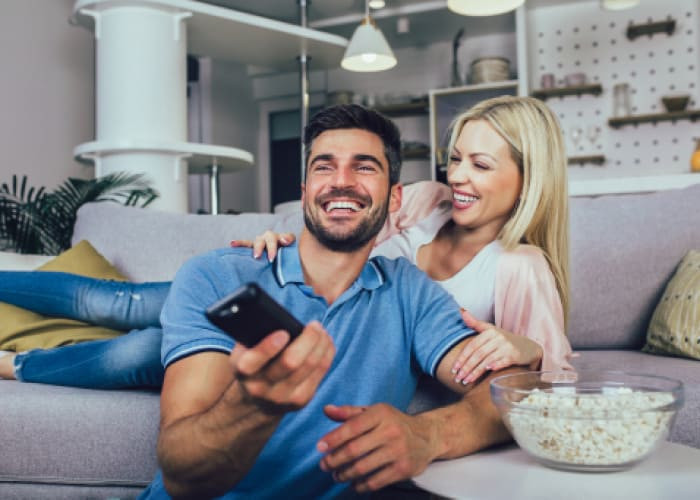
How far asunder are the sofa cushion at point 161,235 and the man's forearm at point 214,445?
125 centimetres

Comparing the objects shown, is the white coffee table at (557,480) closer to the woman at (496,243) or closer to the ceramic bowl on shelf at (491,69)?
the woman at (496,243)

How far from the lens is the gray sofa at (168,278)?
149cm

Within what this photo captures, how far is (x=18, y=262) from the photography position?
2.31 meters

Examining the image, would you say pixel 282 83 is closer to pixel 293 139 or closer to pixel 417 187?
pixel 293 139

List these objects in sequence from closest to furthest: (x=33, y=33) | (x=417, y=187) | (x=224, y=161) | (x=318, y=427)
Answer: (x=318, y=427) → (x=417, y=187) → (x=224, y=161) → (x=33, y=33)

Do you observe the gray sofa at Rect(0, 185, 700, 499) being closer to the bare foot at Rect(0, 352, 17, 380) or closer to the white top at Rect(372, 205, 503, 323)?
the bare foot at Rect(0, 352, 17, 380)

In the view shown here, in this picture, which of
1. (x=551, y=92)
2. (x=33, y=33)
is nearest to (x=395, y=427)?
(x=33, y=33)

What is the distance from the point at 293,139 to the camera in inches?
265

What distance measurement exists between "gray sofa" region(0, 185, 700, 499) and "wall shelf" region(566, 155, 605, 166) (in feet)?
10.5

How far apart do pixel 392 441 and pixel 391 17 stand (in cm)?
504

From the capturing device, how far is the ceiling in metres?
5.27

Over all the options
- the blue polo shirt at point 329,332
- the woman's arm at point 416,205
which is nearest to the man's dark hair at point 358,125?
the blue polo shirt at point 329,332

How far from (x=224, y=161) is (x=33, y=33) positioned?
1.61m

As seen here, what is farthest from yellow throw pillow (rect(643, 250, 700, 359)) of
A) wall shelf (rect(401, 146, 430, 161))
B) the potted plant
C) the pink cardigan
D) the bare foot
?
wall shelf (rect(401, 146, 430, 161))
